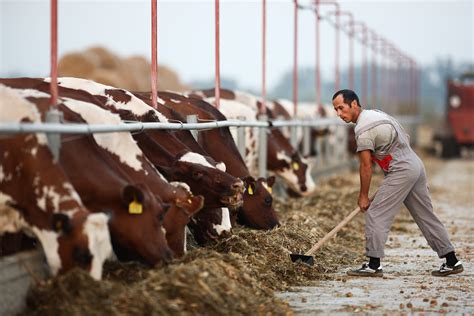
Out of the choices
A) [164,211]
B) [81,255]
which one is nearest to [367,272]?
[164,211]

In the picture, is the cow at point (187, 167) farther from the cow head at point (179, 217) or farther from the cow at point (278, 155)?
the cow at point (278, 155)

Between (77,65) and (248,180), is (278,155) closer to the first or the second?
(248,180)

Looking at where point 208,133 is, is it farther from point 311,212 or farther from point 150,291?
point 150,291

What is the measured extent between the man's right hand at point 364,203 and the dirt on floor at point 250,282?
603 mm

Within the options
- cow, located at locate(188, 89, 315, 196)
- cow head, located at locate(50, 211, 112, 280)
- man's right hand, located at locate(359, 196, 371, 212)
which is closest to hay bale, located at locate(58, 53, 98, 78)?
cow, located at locate(188, 89, 315, 196)

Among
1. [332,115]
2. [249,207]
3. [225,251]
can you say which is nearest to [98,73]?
[332,115]

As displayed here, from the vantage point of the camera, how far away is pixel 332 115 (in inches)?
1133

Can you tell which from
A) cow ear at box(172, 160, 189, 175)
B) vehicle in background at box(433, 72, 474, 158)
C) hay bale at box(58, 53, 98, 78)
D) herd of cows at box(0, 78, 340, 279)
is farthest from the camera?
vehicle in background at box(433, 72, 474, 158)

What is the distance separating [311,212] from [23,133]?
6932 millimetres

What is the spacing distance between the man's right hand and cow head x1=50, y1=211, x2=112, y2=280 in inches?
130

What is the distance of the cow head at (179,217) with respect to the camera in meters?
8.28

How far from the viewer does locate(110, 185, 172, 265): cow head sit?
7.61 metres

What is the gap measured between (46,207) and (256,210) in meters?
4.56

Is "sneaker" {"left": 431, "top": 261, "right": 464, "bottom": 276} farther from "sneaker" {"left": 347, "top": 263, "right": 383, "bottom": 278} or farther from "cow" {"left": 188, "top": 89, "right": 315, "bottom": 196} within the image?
"cow" {"left": 188, "top": 89, "right": 315, "bottom": 196}
